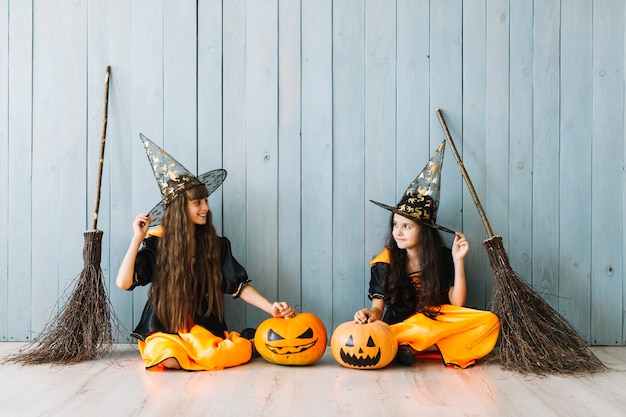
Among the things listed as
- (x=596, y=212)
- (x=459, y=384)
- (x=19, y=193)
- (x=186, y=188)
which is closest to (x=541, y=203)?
(x=596, y=212)

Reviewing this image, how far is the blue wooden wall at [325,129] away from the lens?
3.27 m

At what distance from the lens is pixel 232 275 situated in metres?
3.10

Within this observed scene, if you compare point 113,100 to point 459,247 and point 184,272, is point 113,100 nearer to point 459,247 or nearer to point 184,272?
point 184,272

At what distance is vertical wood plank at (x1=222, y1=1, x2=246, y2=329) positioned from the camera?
3287 millimetres

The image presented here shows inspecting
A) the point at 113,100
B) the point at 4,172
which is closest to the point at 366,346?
the point at 113,100

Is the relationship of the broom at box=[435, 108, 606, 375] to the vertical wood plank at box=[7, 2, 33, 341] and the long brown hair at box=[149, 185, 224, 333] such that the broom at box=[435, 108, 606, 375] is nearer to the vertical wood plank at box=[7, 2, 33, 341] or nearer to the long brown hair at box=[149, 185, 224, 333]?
the long brown hair at box=[149, 185, 224, 333]

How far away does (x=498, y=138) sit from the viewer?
3.28m

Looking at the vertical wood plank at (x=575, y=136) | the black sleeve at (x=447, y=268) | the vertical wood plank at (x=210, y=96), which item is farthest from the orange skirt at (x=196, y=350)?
the vertical wood plank at (x=575, y=136)

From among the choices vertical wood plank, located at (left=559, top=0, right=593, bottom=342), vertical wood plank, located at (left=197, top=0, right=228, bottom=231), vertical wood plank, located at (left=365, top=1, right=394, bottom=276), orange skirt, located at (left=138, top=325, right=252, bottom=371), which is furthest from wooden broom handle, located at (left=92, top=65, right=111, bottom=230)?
vertical wood plank, located at (left=559, top=0, right=593, bottom=342)

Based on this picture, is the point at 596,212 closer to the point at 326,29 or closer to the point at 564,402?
the point at 564,402

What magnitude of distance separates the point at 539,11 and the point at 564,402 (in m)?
1.96

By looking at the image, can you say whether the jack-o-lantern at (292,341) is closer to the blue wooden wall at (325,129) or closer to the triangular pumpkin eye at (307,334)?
the triangular pumpkin eye at (307,334)

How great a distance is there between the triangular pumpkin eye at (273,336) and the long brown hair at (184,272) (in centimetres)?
37

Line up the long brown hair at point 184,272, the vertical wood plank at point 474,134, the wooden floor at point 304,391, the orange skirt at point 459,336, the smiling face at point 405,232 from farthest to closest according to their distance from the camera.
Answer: the vertical wood plank at point 474,134, the smiling face at point 405,232, the long brown hair at point 184,272, the orange skirt at point 459,336, the wooden floor at point 304,391
